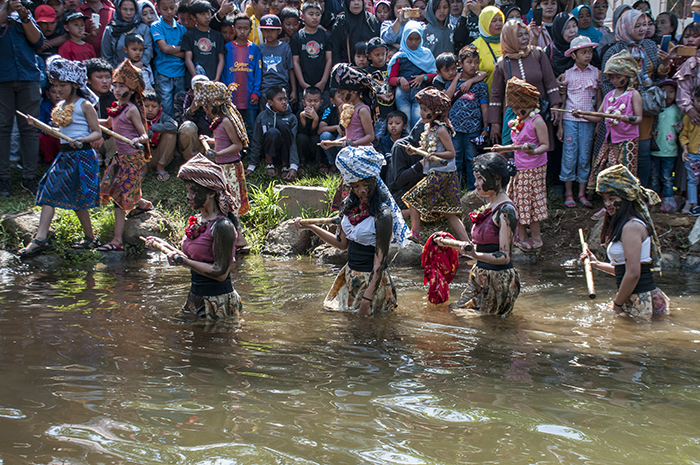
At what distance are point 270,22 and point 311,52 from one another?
2.74 feet

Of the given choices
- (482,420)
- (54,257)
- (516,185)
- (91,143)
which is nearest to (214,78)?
(91,143)

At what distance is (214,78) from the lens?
10508mm

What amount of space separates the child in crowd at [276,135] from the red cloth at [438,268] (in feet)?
16.1

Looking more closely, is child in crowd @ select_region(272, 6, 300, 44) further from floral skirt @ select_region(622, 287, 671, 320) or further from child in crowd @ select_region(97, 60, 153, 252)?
floral skirt @ select_region(622, 287, 671, 320)

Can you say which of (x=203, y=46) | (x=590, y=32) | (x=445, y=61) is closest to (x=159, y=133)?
(x=203, y=46)

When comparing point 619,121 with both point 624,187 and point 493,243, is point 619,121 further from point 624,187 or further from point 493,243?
point 493,243

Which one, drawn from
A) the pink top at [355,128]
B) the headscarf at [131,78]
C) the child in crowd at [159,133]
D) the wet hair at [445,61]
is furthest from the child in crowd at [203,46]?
the wet hair at [445,61]

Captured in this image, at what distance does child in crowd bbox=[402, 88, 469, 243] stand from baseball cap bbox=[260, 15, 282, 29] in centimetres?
378

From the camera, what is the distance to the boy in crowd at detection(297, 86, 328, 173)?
10516 millimetres

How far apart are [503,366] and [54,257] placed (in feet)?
20.0

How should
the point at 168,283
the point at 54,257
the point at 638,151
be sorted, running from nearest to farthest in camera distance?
the point at 168,283 < the point at 54,257 < the point at 638,151

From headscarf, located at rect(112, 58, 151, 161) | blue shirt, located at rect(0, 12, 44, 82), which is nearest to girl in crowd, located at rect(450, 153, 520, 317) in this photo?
headscarf, located at rect(112, 58, 151, 161)

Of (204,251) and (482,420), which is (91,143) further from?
(482,420)

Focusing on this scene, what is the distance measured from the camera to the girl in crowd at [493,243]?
18.1 ft
